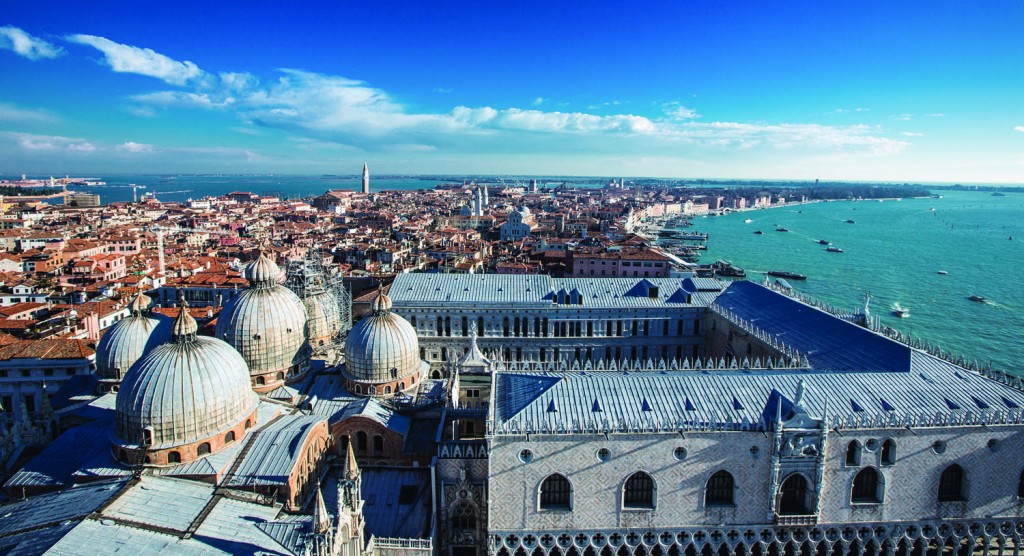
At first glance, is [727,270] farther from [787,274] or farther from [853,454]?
[853,454]

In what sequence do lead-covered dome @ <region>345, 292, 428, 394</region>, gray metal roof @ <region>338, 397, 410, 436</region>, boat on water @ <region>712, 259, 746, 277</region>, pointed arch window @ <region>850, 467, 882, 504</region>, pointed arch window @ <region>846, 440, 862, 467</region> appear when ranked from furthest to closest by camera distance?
boat on water @ <region>712, 259, 746, 277</region> < lead-covered dome @ <region>345, 292, 428, 394</region> < gray metal roof @ <region>338, 397, 410, 436</region> < pointed arch window @ <region>850, 467, 882, 504</region> < pointed arch window @ <region>846, 440, 862, 467</region>

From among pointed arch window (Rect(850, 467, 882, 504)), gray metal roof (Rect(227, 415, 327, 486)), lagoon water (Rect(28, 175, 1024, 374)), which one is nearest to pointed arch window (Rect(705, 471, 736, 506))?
pointed arch window (Rect(850, 467, 882, 504))

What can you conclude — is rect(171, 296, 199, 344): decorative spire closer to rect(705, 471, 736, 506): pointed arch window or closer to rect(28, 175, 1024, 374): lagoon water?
rect(705, 471, 736, 506): pointed arch window

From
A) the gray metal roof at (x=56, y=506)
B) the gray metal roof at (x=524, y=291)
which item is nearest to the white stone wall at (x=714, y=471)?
the gray metal roof at (x=56, y=506)

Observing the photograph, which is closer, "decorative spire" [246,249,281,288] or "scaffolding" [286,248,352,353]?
"decorative spire" [246,249,281,288]

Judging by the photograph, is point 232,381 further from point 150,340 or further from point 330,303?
point 330,303

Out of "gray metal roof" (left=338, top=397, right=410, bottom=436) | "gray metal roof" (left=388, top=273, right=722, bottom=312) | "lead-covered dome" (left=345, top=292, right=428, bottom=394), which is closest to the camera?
"gray metal roof" (left=338, top=397, right=410, bottom=436)

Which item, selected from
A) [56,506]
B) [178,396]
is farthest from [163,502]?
[178,396]
